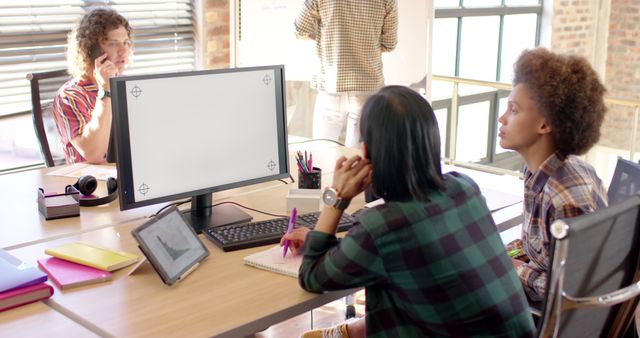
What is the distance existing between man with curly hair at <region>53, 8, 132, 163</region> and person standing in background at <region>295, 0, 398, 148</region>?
1.51 meters

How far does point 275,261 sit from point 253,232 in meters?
0.19

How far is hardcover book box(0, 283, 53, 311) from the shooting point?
161cm

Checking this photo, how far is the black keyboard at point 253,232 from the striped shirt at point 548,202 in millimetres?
483

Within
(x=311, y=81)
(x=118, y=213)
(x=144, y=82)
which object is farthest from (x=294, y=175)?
(x=311, y=81)

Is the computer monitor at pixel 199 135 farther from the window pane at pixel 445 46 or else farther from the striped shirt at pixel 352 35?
the window pane at pixel 445 46

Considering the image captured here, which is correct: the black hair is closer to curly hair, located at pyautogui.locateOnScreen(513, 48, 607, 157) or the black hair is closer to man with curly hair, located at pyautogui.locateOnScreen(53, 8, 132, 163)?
curly hair, located at pyautogui.locateOnScreen(513, 48, 607, 157)

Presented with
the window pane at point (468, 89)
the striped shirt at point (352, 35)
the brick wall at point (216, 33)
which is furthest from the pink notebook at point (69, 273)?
the window pane at point (468, 89)

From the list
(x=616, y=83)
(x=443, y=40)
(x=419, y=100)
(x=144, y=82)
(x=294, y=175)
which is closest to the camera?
(x=419, y=100)

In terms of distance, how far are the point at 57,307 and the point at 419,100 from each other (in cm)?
86

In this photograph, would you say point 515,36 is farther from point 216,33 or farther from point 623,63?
point 216,33

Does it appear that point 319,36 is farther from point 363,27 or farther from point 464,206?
point 464,206

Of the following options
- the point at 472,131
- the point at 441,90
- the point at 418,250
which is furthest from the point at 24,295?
the point at 472,131

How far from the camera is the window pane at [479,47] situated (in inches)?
248

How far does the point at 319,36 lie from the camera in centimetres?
455
